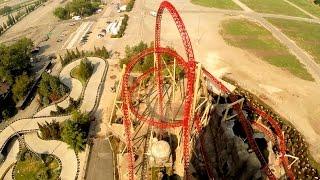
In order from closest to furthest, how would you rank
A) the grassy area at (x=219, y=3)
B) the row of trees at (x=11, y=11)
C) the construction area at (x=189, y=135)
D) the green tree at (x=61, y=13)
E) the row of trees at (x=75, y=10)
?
the construction area at (x=189, y=135)
the row of trees at (x=11, y=11)
the green tree at (x=61, y=13)
the row of trees at (x=75, y=10)
the grassy area at (x=219, y=3)

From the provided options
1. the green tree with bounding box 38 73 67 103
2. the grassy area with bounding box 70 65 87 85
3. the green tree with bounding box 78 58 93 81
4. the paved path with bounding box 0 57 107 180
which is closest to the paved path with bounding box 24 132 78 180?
the paved path with bounding box 0 57 107 180

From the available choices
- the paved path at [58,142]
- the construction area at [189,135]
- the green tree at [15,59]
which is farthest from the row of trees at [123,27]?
the construction area at [189,135]

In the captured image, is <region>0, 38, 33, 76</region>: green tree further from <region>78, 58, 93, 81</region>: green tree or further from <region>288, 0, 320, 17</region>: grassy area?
<region>288, 0, 320, 17</region>: grassy area

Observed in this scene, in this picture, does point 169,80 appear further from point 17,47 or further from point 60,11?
point 60,11

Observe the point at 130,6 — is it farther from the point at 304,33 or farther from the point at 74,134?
the point at 74,134

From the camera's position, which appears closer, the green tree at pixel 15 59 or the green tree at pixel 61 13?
the green tree at pixel 15 59

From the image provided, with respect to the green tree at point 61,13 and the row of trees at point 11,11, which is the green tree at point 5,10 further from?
the green tree at point 61,13

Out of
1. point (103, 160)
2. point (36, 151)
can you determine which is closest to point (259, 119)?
point (103, 160)
